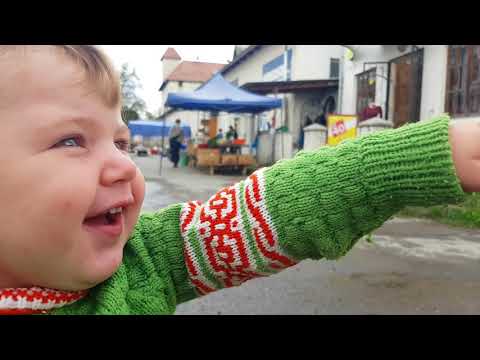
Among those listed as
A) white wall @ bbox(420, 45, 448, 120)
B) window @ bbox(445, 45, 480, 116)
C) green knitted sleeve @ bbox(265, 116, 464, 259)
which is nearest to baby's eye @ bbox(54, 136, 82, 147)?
green knitted sleeve @ bbox(265, 116, 464, 259)

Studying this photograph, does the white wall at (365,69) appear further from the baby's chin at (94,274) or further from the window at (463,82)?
the baby's chin at (94,274)

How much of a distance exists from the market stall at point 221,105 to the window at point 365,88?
1875 mm

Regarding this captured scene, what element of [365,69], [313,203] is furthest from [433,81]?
[313,203]

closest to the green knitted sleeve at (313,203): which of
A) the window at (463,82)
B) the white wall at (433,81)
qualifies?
the window at (463,82)

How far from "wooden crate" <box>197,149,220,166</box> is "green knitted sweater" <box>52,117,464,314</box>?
840cm

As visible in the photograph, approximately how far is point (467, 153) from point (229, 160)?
29.1ft

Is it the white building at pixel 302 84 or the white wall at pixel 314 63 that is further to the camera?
the white wall at pixel 314 63

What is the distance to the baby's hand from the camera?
646 mm

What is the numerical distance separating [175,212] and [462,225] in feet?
11.9

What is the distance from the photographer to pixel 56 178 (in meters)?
0.64

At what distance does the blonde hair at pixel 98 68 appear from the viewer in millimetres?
704

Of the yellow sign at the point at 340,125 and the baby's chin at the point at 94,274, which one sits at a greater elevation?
the yellow sign at the point at 340,125

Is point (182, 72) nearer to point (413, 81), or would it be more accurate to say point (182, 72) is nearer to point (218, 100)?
point (218, 100)

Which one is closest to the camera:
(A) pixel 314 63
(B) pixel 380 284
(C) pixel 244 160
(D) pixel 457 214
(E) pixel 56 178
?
(E) pixel 56 178
